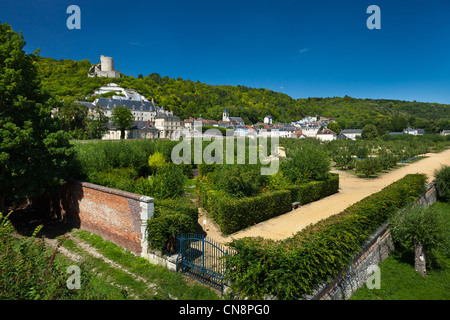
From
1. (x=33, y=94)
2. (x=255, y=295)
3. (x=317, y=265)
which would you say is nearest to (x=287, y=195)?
(x=317, y=265)

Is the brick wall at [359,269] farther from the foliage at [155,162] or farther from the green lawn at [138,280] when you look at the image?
the foliage at [155,162]

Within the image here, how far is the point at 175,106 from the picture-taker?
387 feet

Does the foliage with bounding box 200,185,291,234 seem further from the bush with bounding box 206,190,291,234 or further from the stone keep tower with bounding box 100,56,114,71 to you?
the stone keep tower with bounding box 100,56,114,71

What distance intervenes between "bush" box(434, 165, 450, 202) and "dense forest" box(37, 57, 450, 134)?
313 feet

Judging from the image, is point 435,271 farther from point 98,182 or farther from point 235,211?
point 98,182

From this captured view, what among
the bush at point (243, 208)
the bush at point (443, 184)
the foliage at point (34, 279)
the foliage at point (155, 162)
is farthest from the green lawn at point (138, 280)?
the bush at point (443, 184)

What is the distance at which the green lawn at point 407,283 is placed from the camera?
7.89 metres

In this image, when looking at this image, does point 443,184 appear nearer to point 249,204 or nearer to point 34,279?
point 249,204

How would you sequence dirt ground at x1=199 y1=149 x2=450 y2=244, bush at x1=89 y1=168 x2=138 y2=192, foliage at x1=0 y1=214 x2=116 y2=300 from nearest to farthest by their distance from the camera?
foliage at x1=0 y1=214 x2=116 y2=300
dirt ground at x1=199 y1=149 x2=450 y2=244
bush at x1=89 y1=168 x2=138 y2=192

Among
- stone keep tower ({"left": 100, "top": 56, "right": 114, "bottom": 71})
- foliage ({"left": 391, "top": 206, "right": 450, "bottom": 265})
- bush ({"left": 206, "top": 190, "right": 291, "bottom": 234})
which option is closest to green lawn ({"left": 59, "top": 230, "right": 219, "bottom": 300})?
bush ({"left": 206, "top": 190, "right": 291, "bottom": 234})

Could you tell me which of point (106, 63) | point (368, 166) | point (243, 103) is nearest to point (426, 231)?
point (368, 166)

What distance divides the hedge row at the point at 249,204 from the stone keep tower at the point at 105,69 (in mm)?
131250

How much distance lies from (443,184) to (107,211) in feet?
79.5

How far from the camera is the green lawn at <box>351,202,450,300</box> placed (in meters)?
7.89
